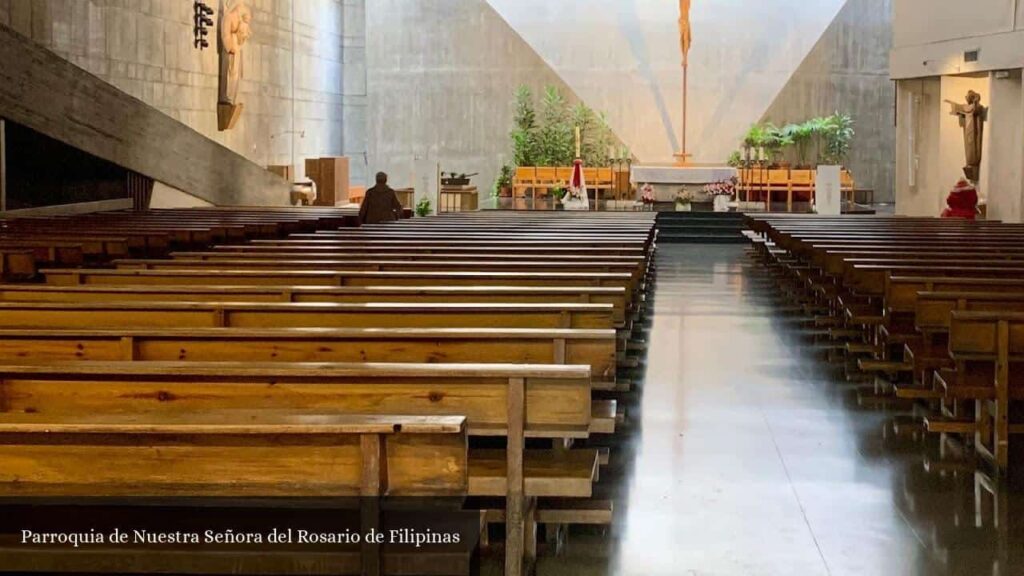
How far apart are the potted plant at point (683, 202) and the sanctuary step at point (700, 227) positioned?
1.94 ft

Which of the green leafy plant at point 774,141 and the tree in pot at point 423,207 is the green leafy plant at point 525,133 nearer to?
the green leafy plant at point 774,141

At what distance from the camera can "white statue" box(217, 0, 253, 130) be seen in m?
16.9

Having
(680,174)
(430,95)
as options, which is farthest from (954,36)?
(430,95)

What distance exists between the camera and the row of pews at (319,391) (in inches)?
98.0

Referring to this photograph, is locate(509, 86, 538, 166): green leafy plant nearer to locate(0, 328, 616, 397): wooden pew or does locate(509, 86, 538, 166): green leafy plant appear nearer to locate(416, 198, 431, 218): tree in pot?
locate(416, 198, 431, 218): tree in pot

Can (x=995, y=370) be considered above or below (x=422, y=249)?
below

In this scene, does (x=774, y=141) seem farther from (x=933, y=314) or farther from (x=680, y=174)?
(x=933, y=314)

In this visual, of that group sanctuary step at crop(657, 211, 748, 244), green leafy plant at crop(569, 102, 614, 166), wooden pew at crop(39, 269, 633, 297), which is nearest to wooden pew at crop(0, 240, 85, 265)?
wooden pew at crop(39, 269, 633, 297)

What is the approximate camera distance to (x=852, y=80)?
885 inches

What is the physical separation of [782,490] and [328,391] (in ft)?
6.04

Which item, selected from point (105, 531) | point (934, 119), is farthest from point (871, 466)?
point (934, 119)

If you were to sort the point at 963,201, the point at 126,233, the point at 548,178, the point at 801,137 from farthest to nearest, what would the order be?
the point at 801,137 → the point at 548,178 → the point at 963,201 → the point at 126,233

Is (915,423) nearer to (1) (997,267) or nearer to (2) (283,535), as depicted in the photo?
(1) (997,267)

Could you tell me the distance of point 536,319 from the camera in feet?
15.3
